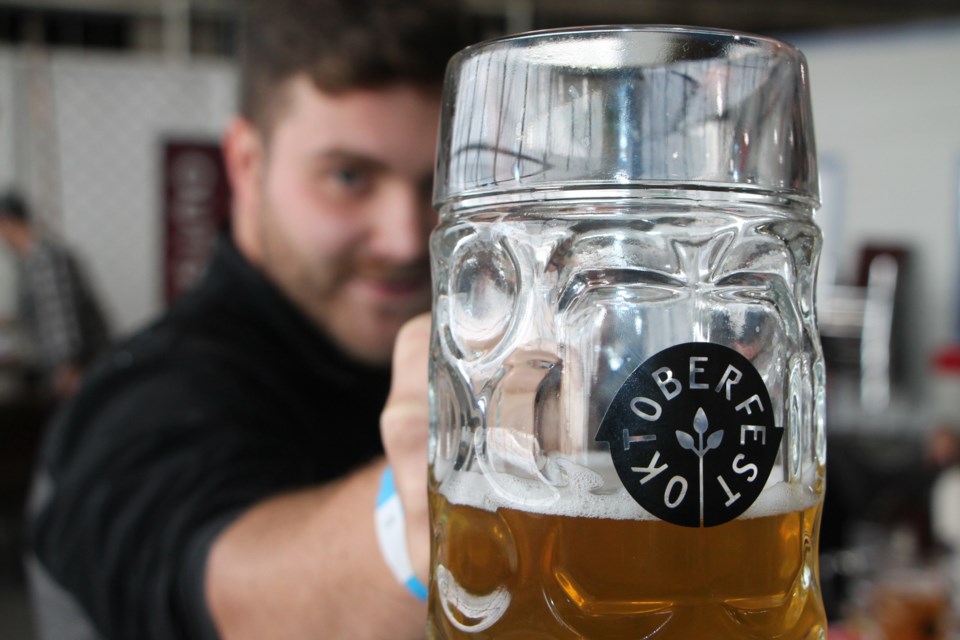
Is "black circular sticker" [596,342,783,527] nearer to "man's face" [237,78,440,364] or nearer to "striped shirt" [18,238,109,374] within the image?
"man's face" [237,78,440,364]

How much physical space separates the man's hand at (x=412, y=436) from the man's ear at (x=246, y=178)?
104 centimetres

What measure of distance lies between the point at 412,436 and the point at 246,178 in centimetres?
125

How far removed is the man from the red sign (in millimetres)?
4727

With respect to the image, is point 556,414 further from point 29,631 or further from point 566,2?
point 566,2

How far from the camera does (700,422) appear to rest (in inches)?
16.6

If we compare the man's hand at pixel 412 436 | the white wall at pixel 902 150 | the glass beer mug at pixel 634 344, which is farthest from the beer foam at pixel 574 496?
the white wall at pixel 902 150

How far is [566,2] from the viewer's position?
22.3ft

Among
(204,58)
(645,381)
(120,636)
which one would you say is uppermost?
(204,58)

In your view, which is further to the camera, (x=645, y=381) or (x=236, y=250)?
(x=236, y=250)

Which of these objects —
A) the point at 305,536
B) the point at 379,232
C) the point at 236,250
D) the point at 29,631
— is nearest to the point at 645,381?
the point at 305,536

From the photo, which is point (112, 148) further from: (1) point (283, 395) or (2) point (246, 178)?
(1) point (283, 395)

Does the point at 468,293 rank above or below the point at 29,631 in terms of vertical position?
above

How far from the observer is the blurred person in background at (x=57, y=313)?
5211 mm

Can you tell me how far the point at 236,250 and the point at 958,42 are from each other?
437 cm
